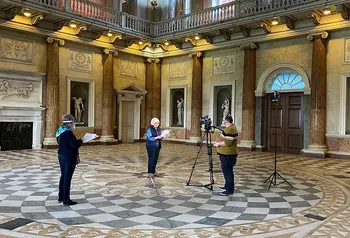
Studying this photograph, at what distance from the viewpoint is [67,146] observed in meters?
5.05

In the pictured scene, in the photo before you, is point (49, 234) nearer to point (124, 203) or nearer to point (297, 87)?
point (124, 203)

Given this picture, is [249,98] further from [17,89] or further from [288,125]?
[17,89]

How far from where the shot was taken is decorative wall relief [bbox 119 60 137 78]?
56.5 feet

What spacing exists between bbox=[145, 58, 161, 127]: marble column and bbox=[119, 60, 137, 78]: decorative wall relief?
38.1 inches

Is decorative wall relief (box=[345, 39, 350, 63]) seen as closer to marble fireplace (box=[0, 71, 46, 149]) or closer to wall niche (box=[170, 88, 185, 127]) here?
wall niche (box=[170, 88, 185, 127])

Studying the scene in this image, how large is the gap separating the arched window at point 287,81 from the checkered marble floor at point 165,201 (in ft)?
18.4

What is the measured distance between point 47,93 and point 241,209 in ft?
37.7

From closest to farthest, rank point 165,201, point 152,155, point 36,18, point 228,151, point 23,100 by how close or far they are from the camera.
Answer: point 165,201, point 228,151, point 152,155, point 36,18, point 23,100

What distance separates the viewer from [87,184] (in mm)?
6621

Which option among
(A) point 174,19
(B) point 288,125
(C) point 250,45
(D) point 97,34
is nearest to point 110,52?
(D) point 97,34

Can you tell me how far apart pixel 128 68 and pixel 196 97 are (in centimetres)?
441

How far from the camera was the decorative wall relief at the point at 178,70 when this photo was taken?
17.6m

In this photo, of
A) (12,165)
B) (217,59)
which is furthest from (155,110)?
(12,165)

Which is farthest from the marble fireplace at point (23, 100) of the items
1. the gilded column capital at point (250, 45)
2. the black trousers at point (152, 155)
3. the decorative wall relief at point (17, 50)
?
the gilded column capital at point (250, 45)
